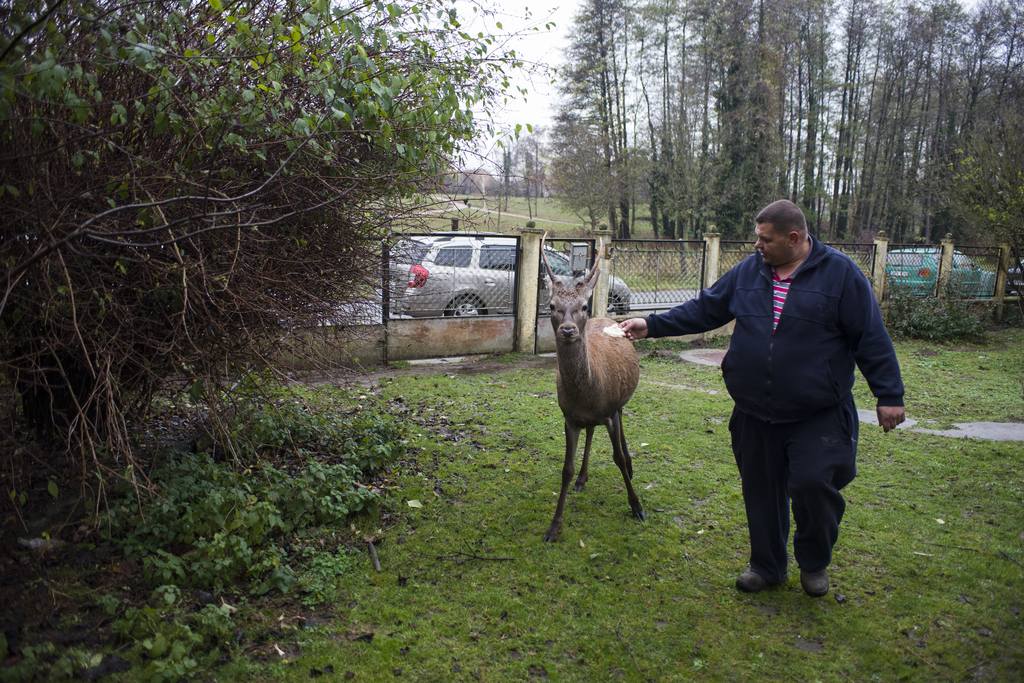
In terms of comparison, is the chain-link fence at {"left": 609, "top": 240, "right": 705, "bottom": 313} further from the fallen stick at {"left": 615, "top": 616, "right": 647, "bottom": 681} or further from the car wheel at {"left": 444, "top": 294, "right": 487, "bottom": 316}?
the fallen stick at {"left": 615, "top": 616, "right": 647, "bottom": 681}

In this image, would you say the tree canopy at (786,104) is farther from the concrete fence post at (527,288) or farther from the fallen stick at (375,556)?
the fallen stick at (375,556)

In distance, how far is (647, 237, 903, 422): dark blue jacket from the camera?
136 inches

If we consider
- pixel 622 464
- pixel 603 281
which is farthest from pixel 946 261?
pixel 622 464

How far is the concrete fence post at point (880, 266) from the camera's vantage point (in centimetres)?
1499

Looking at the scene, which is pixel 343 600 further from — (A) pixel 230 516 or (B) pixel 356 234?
(B) pixel 356 234

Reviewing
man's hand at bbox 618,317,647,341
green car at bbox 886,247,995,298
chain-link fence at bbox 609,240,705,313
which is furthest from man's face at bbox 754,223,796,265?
green car at bbox 886,247,995,298

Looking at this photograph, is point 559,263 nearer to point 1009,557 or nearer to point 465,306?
point 465,306

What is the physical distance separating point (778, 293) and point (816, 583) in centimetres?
168

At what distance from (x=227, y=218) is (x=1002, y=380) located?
36.9 feet

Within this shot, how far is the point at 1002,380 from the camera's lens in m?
10.1

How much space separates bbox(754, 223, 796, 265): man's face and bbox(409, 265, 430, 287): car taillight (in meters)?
4.14

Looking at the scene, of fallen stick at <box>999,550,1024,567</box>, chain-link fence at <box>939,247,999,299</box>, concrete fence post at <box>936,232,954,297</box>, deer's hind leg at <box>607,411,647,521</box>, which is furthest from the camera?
chain-link fence at <box>939,247,999,299</box>

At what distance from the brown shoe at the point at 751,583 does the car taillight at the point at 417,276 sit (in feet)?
14.6

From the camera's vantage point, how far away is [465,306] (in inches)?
411
